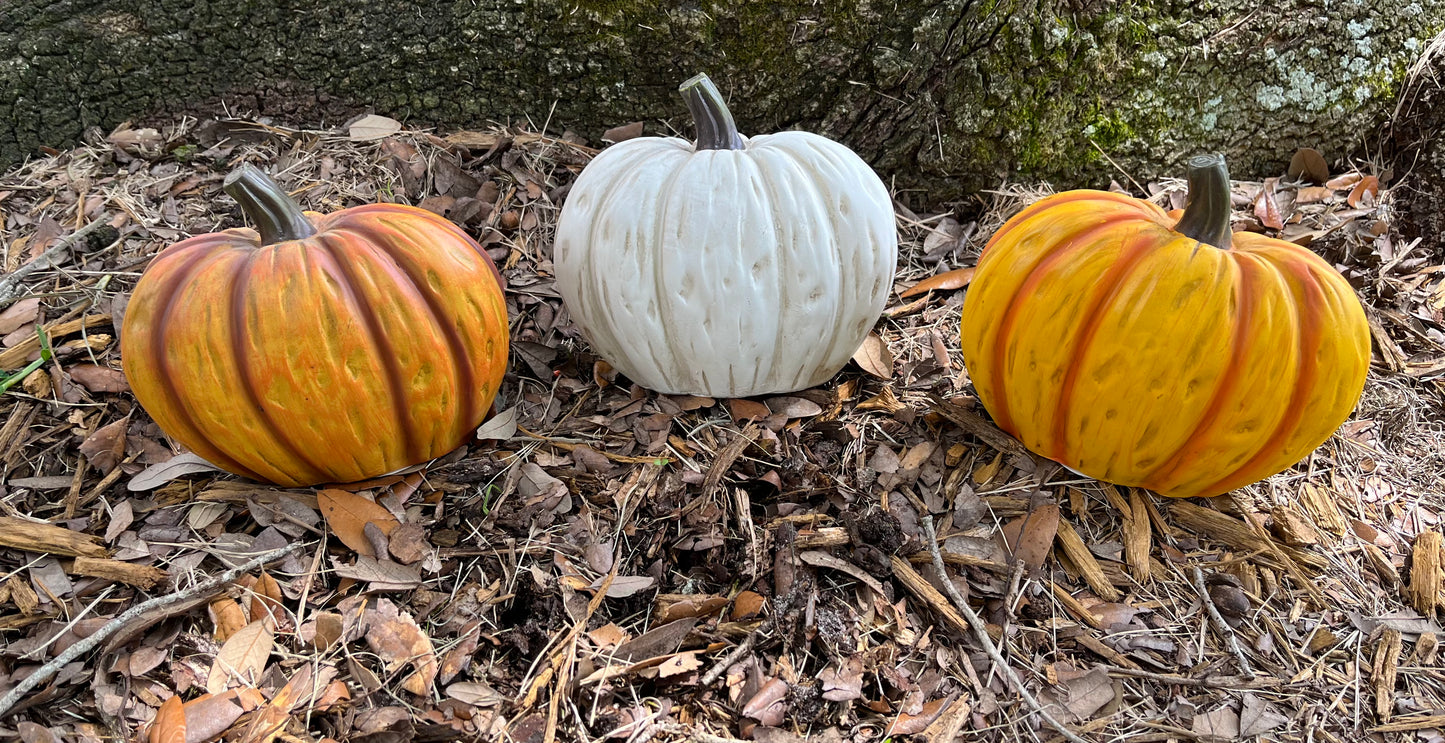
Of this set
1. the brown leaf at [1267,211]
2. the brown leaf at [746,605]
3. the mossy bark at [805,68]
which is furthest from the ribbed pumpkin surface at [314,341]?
the brown leaf at [1267,211]

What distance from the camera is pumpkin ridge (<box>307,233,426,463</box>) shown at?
6.42ft

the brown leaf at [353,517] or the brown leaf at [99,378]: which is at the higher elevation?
the brown leaf at [99,378]

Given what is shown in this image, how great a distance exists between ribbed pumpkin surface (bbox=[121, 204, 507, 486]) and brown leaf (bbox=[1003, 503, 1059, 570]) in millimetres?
1318

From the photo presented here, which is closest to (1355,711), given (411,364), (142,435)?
(411,364)

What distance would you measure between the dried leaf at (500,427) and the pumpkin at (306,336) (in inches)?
7.0

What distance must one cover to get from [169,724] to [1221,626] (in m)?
2.15

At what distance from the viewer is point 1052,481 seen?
7.59 ft

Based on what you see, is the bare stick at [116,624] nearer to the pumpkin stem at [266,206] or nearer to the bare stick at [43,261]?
the pumpkin stem at [266,206]

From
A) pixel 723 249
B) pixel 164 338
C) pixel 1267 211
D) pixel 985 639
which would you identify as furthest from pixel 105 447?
pixel 1267 211

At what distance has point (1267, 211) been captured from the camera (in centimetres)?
305

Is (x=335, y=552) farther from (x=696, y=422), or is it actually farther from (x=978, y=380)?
(x=978, y=380)

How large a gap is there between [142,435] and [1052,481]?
230 centimetres

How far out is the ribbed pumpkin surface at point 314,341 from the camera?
191 cm

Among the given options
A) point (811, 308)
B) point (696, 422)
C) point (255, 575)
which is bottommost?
point (255, 575)
